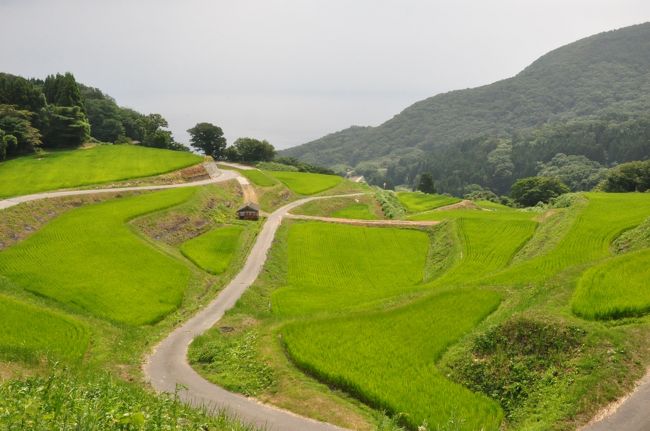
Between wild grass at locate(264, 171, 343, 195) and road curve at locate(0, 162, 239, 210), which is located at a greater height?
road curve at locate(0, 162, 239, 210)

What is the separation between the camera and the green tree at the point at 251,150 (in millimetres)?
94562

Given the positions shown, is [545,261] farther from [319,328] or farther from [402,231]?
[402,231]

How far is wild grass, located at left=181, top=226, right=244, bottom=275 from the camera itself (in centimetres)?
3459

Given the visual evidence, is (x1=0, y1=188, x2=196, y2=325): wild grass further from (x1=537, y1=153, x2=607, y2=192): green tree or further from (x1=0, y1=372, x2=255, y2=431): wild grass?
(x1=537, y1=153, x2=607, y2=192): green tree

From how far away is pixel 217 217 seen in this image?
47938mm

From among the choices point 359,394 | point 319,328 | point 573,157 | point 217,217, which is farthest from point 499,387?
point 573,157

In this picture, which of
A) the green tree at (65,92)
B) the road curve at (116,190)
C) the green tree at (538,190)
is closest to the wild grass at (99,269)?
the road curve at (116,190)

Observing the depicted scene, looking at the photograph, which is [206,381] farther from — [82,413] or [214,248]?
[214,248]

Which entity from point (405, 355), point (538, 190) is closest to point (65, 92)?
point (405, 355)

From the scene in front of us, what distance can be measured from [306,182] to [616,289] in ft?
198

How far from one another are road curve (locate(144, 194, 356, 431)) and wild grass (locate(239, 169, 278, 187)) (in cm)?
3630

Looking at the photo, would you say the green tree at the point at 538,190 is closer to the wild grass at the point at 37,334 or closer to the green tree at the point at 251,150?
the green tree at the point at 251,150

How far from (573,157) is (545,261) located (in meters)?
148

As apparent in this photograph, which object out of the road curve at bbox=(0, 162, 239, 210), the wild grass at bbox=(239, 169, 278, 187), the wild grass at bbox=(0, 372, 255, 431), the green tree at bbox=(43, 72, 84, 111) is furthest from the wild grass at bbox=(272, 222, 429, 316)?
the green tree at bbox=(43, 72, 84, 111)
